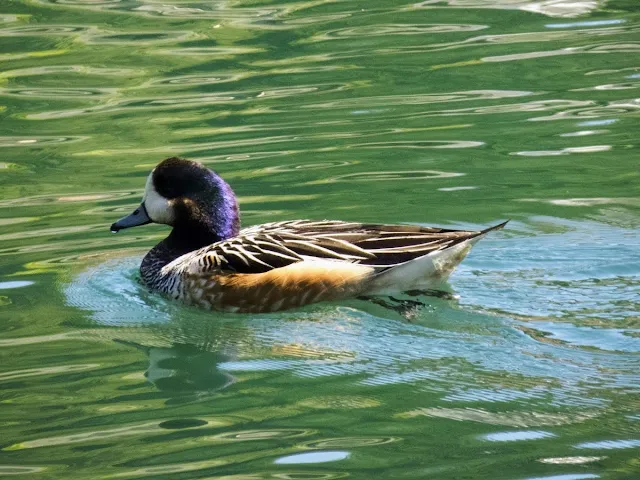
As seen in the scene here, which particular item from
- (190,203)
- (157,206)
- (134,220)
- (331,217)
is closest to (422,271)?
(190,203)

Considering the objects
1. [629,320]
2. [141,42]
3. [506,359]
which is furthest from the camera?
[141,42]

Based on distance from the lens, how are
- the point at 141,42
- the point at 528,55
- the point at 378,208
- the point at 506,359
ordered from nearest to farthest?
the point at 506,359 → the point at 378,208 → the point at 528,55 → the point at 141,42

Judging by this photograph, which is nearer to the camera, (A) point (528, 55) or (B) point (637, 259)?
(B) point (637, 259)

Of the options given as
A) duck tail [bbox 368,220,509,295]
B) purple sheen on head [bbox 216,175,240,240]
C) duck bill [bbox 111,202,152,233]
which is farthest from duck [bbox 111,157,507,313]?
duck bill [bbox 111,202,152,233]

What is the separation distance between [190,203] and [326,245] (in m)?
1.17

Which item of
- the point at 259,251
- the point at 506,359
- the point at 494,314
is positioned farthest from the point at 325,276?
the point at 506,359

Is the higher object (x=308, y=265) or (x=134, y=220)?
(x=134, y=220)

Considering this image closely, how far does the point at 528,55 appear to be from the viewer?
1338cm

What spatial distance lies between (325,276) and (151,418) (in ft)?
6.59

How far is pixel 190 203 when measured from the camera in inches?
341

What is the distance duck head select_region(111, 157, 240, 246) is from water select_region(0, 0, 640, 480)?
53 centimetres

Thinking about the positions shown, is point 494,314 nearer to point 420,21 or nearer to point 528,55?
point 528,55

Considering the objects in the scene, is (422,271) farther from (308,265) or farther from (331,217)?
(331,217)

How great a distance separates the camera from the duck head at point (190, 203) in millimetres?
8641
